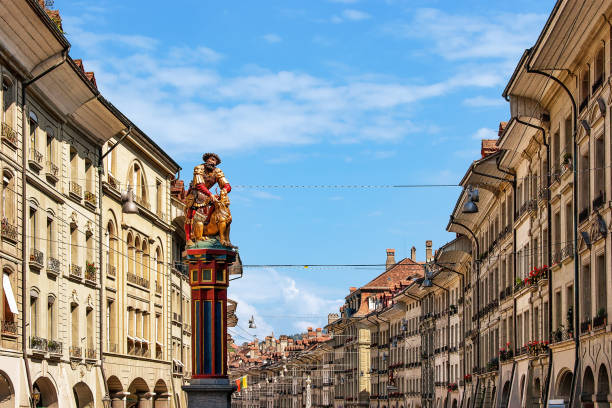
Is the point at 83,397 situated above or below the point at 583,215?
below

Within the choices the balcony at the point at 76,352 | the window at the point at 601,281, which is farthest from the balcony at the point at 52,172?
the window at the point at 601,281

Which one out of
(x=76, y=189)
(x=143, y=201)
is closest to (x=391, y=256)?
(x=143, y=201)

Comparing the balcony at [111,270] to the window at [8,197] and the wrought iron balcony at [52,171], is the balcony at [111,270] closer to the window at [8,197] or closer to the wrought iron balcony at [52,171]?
the wrought iron balcony at [52,171]

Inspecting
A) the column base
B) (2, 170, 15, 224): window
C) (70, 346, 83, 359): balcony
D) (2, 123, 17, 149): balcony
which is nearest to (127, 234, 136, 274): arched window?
(70, 346, 83, 359): balcony

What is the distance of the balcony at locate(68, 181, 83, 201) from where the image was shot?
44244 mm

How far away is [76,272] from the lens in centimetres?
4469

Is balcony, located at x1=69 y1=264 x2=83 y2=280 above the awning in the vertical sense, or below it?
above

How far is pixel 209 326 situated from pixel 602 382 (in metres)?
13.0

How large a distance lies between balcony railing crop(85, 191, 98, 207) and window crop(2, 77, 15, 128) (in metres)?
10.7

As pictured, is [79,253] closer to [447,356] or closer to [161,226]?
[161,226]

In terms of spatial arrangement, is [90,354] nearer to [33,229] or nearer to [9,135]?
[33,229]

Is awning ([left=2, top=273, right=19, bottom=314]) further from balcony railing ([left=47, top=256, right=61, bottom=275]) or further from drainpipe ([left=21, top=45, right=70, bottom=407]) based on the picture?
balcony railing ([left=47, top=256, right=61, bottom=275])

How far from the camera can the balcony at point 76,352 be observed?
4397 cm

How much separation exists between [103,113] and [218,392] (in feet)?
80.3
